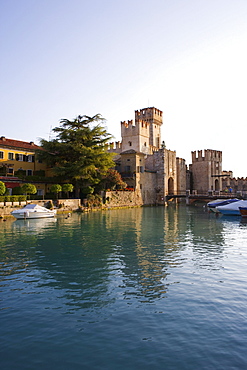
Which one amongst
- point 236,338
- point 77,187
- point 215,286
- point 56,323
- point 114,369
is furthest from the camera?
point 77,187

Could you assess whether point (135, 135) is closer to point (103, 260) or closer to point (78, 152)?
point (78, 152)

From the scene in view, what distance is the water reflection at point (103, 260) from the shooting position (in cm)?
809

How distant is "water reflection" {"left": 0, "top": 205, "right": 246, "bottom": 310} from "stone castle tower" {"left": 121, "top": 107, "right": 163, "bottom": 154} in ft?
133

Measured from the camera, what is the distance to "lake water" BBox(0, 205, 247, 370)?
4.99 metres

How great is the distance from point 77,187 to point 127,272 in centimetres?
3131

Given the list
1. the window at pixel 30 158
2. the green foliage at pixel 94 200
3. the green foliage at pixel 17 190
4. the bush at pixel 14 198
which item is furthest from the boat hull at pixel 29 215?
the window at pixel 30 158

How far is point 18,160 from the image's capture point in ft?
131

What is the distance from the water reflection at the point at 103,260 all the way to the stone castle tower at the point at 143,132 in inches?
1597

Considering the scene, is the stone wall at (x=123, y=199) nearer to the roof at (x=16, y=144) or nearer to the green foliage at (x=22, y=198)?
the roof at (x=16, y=144)

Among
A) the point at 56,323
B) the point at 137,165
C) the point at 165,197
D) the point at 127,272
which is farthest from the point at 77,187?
the point at 56,323

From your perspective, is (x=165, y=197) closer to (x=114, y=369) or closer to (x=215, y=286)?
(x=215, y=286)

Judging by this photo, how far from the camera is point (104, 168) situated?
41.1m

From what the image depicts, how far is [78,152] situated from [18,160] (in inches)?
315

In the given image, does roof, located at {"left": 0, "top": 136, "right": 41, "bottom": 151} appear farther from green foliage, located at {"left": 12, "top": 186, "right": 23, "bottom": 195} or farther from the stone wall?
the stone wall
